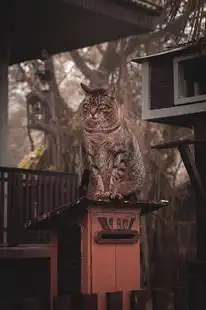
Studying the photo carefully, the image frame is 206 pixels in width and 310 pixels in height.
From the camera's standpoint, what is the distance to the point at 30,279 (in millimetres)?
9781

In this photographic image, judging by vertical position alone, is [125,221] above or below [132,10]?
below

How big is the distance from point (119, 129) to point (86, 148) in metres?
0.44

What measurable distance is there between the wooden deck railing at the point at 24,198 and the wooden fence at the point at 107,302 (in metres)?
3.73

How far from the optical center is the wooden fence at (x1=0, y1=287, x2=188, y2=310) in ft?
22.9

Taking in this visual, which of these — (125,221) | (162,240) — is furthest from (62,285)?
(162,240)

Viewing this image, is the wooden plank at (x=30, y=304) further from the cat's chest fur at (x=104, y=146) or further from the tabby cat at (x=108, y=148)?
the cat's chest fur at (x=104, y=146)

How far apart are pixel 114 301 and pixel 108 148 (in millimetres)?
1753

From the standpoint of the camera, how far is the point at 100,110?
8250mm

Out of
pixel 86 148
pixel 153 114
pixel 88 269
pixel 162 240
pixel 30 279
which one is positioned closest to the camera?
pixel 88 269

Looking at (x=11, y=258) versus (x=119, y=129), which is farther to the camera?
(x=11, y=258)

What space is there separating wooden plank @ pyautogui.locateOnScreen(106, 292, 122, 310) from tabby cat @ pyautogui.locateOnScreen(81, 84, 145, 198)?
3.76 feet

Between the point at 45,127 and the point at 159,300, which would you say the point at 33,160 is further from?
the point at 159,300

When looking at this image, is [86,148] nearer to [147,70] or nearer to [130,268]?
[130,268]

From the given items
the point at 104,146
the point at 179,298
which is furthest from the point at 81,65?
the point at 179,298
